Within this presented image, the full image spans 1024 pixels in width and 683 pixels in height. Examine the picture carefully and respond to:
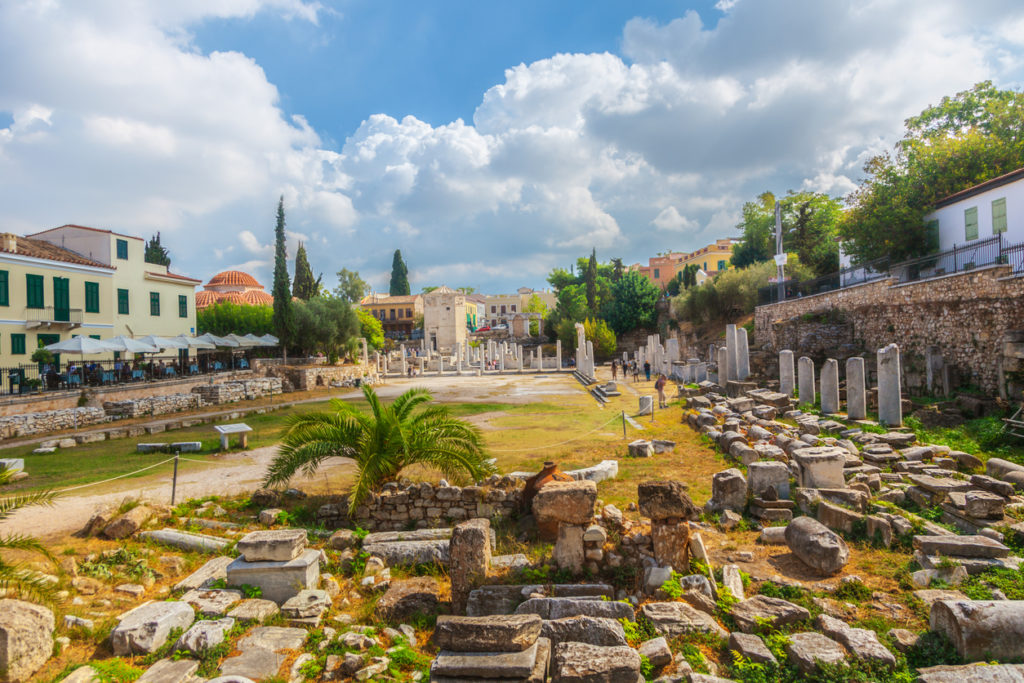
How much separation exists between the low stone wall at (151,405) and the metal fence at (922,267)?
99.2 ft

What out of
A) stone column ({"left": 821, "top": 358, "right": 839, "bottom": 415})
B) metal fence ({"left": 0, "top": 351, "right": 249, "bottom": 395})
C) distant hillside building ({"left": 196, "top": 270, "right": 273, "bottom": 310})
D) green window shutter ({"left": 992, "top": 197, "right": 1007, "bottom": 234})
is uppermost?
distant hillside building ({"left": 196, "top": 270, "right": 273, "bottom": 310})

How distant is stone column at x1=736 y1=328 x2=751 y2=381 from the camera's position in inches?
881

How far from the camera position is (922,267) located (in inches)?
877

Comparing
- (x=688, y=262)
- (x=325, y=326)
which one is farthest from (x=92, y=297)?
(x=688, y=262)

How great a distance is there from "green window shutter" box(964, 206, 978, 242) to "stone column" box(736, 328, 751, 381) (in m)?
8.96

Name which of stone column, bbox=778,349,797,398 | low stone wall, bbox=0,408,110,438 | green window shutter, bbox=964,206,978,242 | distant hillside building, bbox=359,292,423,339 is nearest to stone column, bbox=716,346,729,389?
stone column, bbox=778,349,797,398

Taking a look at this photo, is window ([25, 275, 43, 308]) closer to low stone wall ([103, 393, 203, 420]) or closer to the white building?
low stone wall ([103, 393, 203, 420])

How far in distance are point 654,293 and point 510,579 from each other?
52.8 meters

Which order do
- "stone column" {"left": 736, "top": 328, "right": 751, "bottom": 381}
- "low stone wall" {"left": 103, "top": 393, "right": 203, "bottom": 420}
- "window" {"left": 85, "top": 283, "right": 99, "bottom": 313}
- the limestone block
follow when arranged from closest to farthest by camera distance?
the limestone block → "low stone wall" {"left": 103, "top": 393, "right": 203, "bottom": 420} → "stone column" {"left": 736, "top": 328, "right": 751, "bottom": 381} → "window" {"left": 85, "top": 283, "right": 99, "bottom": 313}

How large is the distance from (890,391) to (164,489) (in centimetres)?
1658

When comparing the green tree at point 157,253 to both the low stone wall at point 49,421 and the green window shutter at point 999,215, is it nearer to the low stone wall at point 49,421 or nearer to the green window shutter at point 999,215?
the low stone wall at point 49,421

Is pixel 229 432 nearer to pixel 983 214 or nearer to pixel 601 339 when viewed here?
pixel 983 214

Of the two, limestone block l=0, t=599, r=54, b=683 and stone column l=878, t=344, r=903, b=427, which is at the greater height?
stone column l=878, t=344, r=903, b=427

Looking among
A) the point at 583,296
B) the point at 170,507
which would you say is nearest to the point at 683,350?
the point at 583,296
